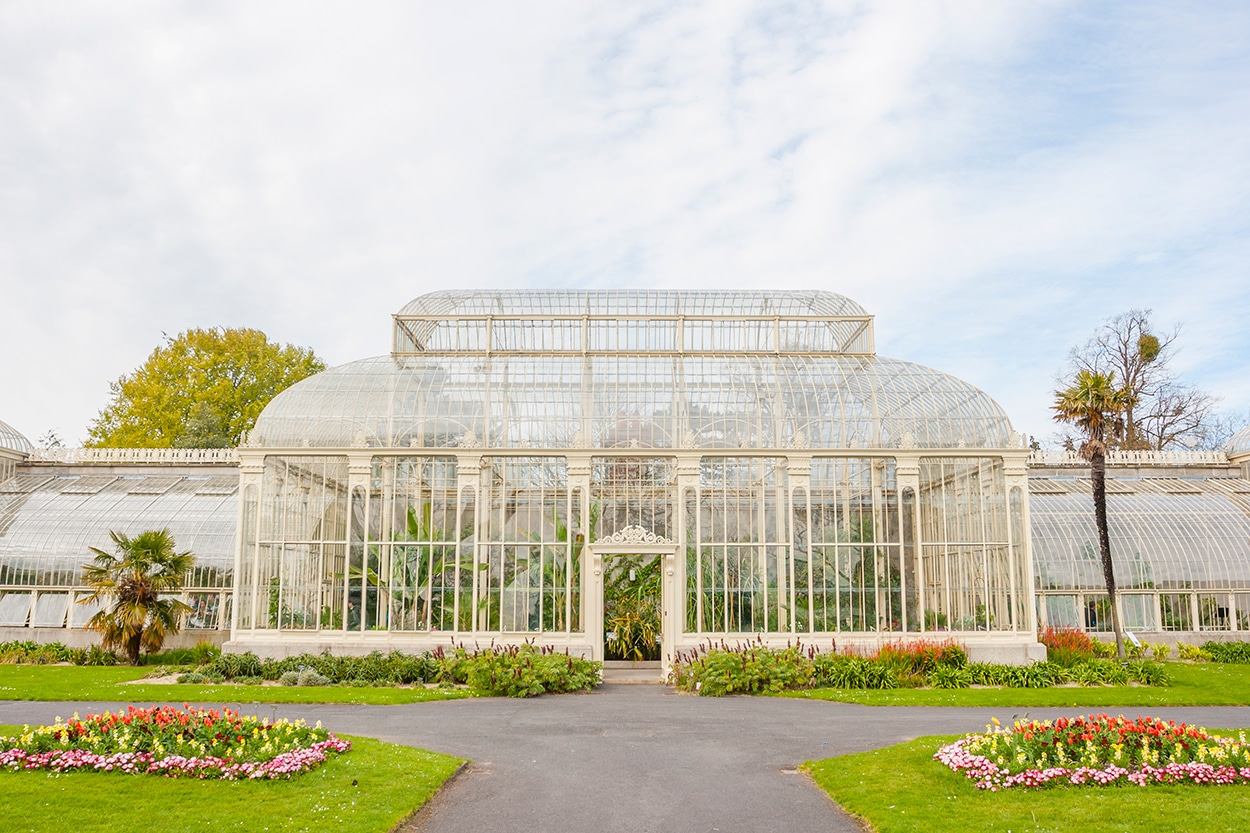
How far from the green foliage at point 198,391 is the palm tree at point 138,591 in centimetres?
1840

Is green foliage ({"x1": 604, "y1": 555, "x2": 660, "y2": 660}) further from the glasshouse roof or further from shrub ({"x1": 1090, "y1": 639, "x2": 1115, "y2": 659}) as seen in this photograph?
shrub ({"x1": 1090, "y1": 639, "x2": 1115, "y2": 659})

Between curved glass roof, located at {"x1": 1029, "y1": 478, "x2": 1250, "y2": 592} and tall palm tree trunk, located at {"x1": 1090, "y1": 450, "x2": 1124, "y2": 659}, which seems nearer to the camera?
tall palm tree trunk, located at {"x1": 1090, "y1": 450, "x2": 1124, "y2": 659}

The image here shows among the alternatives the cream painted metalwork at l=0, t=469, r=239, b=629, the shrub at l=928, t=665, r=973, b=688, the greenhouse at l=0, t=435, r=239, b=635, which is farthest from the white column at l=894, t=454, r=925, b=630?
the greenhouse at l=0, t=435, r=239, b=635

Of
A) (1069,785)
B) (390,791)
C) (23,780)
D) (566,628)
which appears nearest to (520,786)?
(390,791)

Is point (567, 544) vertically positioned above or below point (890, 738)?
above

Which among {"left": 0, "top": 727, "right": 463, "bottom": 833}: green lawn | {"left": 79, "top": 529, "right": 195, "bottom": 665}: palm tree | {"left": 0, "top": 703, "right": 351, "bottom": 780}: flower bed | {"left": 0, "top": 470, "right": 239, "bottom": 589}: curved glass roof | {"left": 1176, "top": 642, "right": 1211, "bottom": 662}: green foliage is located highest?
{"left": 0, "top": 470, "right": 239, "bottom": 589}: curved glass roof

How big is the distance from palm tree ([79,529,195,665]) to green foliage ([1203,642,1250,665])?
3275 centimetres

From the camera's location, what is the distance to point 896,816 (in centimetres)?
1146

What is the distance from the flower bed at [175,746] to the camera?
1296 centimetres

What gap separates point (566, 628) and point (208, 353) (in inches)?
1246

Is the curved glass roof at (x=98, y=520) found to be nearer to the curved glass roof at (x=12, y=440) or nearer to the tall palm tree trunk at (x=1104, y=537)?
the curved glass roof at (x=12, y=440)

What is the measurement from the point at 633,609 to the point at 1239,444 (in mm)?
29593

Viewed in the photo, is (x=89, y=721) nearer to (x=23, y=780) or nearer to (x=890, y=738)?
(x=23, y=780)

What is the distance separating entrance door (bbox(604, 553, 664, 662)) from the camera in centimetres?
2852
